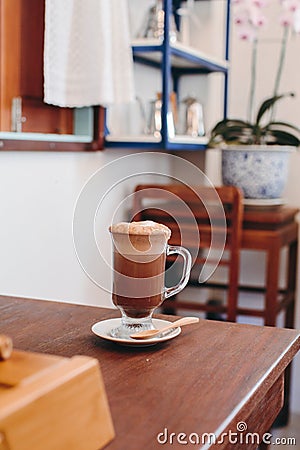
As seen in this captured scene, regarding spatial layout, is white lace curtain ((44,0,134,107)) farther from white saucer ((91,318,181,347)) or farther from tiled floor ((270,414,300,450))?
tiled floor ((270,414,300,450))

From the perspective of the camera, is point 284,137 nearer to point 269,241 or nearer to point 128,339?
point 269,241

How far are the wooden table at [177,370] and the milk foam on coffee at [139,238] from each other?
0.51ft

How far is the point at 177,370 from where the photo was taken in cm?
104

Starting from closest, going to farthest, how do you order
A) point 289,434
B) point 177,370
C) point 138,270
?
point 177,370 < point 138,270 < point 289,434

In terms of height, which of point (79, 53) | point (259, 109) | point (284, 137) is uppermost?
point (79, 53)

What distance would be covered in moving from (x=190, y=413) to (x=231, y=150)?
6.21 feet

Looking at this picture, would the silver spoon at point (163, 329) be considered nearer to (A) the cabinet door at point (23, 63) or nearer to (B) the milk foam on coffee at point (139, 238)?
(B) the milk foam on coffee at point (139, 238)


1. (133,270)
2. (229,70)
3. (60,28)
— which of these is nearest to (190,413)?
(133,270)

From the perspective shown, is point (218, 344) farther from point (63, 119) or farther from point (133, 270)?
point (63, 119)

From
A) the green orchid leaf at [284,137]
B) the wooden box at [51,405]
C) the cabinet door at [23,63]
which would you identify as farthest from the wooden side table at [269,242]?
the wooden box at [51,405]

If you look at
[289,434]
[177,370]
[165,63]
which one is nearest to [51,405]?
[177,370]

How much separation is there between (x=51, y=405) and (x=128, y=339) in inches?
15.8

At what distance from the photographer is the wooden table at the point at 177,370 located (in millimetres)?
861

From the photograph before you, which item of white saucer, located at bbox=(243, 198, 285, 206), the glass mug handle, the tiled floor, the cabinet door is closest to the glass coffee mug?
the glass mug handle
